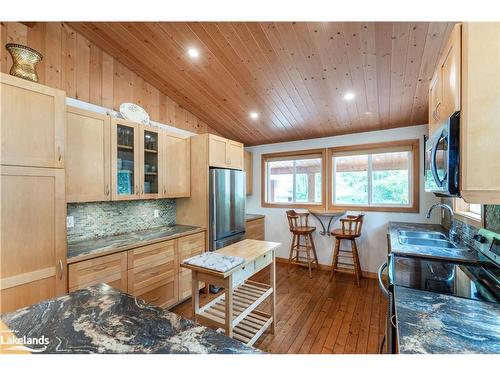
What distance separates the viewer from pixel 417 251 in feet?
5.23

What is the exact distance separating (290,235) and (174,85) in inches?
124

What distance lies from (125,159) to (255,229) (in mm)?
2505

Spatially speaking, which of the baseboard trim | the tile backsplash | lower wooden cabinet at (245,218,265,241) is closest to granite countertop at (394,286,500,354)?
the tile backsplash

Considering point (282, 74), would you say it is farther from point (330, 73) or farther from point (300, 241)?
point (300, 241)

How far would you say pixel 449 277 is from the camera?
3.91 ft

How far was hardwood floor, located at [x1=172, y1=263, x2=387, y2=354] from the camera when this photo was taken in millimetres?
1966

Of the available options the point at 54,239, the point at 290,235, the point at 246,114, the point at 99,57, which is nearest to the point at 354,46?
the point at 246,114

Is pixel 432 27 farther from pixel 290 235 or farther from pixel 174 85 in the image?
pixel 290 235

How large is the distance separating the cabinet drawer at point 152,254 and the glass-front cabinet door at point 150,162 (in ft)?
1.94

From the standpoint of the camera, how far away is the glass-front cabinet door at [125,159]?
7.22 ft

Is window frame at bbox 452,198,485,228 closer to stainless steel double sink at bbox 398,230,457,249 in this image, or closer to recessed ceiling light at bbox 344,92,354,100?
stainless steel double sink at bbox 398,230,457,249

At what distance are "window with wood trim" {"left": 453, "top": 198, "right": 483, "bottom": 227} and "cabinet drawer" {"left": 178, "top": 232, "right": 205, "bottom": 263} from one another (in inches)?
104

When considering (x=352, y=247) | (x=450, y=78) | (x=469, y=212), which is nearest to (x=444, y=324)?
(x=450, y=78)
